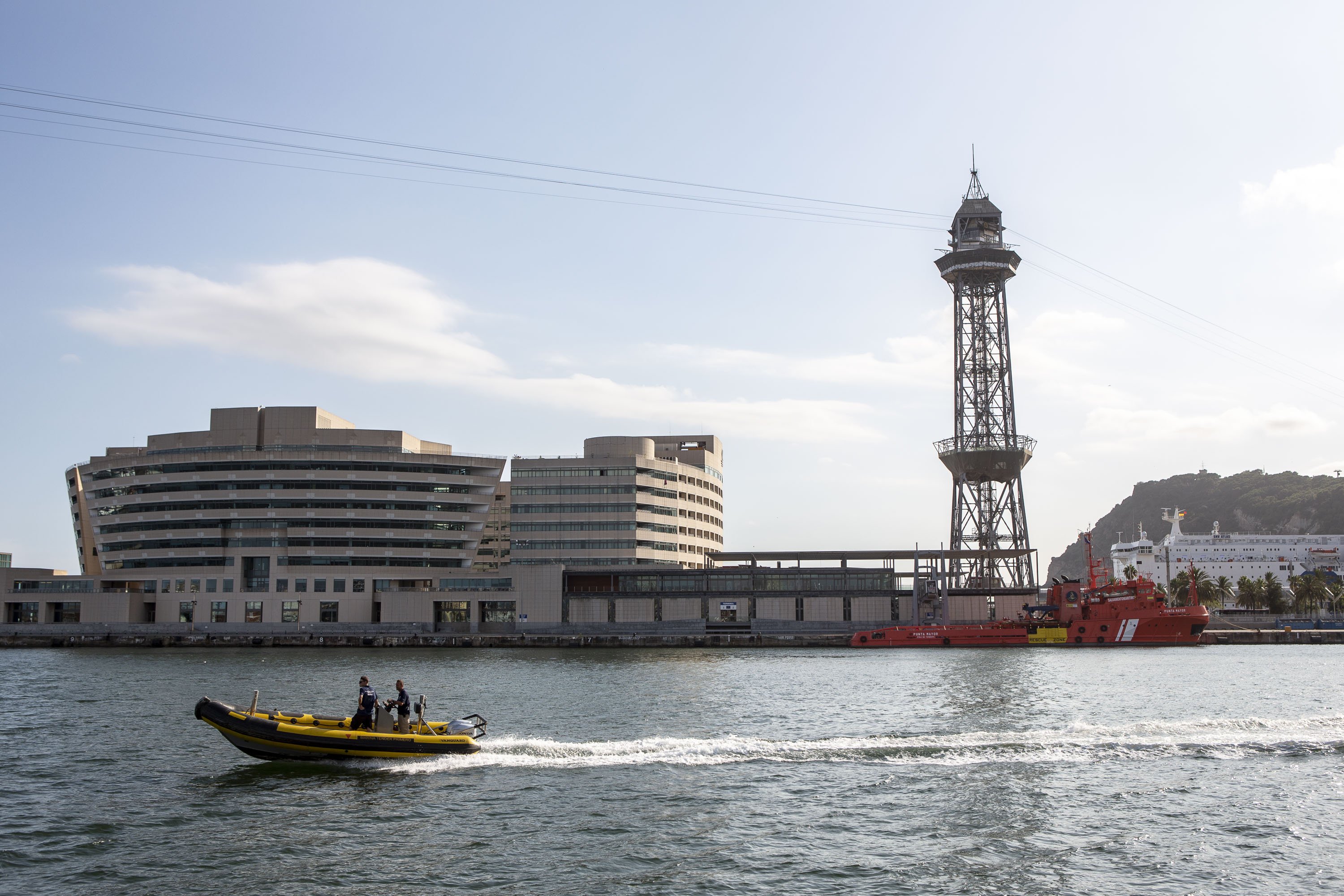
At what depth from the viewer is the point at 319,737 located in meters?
38.0

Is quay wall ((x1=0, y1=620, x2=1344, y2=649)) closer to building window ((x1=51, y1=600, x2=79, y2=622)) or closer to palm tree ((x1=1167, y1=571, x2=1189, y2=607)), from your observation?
building window ((x1=51, y1=600, x2=79, y2=622))

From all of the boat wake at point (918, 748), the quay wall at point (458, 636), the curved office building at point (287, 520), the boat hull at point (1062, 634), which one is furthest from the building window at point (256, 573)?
the boat wake at point (918, 748)

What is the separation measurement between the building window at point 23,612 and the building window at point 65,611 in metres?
2.80

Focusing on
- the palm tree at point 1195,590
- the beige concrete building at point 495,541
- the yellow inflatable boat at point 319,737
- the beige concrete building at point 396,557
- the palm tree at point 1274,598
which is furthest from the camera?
the beige concrete building at point 495,541

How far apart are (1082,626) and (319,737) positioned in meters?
104

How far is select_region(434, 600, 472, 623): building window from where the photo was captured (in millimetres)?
146125

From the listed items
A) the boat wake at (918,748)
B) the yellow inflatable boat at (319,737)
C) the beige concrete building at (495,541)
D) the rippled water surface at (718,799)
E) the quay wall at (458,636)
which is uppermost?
the beige concrete building at (495,541)

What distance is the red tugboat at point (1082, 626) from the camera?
388 ft

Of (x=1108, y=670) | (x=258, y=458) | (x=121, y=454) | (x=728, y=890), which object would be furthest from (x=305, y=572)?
(x=728, y=890)

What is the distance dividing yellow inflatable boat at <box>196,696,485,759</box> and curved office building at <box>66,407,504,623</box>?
113210mm

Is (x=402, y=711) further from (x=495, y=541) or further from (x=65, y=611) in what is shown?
(x=495, y=541)

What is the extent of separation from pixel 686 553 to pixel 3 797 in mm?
133324

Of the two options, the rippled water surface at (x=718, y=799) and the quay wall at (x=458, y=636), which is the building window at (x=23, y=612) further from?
the rippled water surface at (x=718, y=799)

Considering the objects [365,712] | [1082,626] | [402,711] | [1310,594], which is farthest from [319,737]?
[1310,594]
